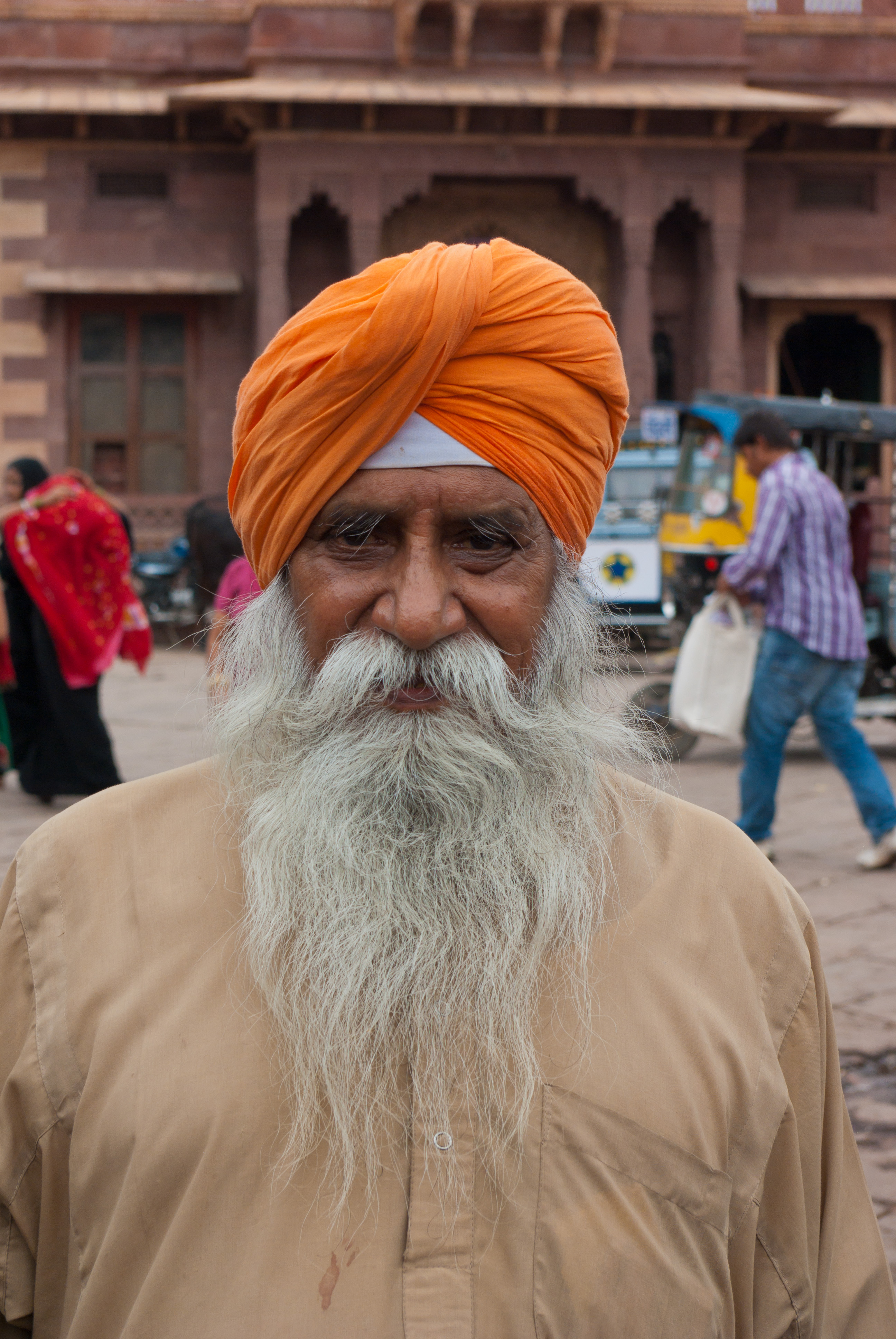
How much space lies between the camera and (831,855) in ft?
19.0

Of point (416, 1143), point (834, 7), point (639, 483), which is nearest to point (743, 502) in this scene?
point (639, 483)

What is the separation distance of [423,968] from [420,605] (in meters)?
0.34

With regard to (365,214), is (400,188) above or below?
above

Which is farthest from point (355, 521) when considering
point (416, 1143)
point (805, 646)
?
point (805, 646)

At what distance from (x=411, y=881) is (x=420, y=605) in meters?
0.27

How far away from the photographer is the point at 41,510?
6766mm

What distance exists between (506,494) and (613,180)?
1546cm

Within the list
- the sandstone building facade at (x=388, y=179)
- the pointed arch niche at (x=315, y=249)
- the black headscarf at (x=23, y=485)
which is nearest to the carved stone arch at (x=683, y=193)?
the sandstone building facade at (x=388, y=179)

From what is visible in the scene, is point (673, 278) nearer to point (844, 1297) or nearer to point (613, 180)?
point (613, 180)

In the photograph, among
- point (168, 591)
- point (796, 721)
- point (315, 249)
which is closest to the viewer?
point (796, 721)

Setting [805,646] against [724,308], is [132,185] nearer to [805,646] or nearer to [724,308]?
[724,308]

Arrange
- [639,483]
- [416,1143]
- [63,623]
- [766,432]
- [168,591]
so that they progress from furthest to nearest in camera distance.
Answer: [168,591] < [639,483] < [63,623] < [766,432] < [416,1143]

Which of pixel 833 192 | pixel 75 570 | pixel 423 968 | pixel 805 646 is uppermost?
pixel 833 192

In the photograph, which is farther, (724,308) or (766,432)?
(724,308)
